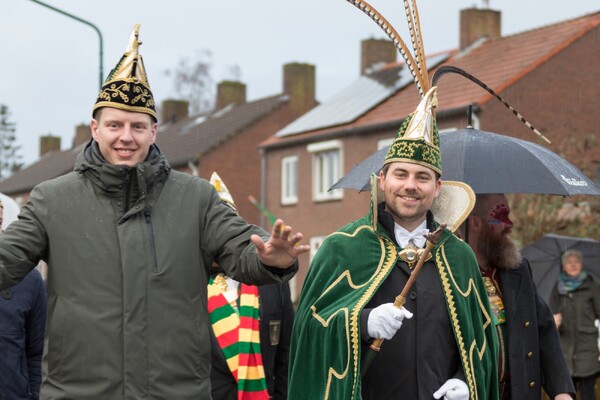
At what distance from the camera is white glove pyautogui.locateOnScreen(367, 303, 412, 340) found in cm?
580

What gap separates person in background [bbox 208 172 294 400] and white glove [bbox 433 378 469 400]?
2.13 m

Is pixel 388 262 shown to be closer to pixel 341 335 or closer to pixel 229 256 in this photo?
pixel 341 335

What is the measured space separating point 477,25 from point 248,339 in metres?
34.5

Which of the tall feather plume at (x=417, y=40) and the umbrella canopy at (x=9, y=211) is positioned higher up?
the tall feather plume at (x=417, y=40)

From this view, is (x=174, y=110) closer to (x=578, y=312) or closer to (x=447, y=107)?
(x=447, y=107)

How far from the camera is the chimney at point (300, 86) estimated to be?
163ft

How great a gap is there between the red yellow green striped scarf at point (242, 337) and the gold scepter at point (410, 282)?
1.95 meters

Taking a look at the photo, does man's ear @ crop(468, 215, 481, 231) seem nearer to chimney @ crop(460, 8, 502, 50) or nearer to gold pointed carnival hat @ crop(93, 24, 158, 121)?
gold pointed carnival hat @ crop(93, 24, 158, 121)

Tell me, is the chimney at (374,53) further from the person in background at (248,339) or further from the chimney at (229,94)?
the person in background at (248,339)

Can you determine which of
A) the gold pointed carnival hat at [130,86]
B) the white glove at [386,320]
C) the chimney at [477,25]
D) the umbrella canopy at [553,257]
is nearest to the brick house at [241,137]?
the chimney at [477,25]

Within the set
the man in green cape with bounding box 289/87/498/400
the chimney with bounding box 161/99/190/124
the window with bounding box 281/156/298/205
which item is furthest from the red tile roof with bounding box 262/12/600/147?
the man in green cape with bounding box 289/87/498/400

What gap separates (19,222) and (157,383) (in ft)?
2.64

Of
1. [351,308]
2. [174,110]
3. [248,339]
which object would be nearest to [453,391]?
[351,308]

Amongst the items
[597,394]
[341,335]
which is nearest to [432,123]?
[341,335]
